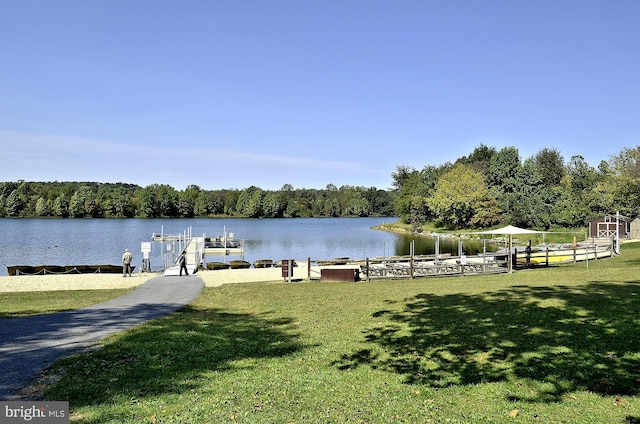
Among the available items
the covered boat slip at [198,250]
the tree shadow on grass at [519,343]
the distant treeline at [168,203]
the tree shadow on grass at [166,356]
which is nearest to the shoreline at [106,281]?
the covered boat slip at [198,250]

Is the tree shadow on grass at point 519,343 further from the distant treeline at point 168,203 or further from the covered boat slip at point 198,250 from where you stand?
the distant treeline at point 168,203

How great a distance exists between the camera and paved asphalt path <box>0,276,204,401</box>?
715cm

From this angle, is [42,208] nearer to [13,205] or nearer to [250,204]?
[13,205]

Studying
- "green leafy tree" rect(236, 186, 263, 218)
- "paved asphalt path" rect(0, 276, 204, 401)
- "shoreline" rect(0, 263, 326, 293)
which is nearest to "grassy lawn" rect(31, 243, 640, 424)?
"paved asphalt path" rect(0, 276, 204, 401)

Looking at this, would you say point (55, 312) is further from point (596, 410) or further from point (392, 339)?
point (596, 410)

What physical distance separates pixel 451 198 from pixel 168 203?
106245 millimetres

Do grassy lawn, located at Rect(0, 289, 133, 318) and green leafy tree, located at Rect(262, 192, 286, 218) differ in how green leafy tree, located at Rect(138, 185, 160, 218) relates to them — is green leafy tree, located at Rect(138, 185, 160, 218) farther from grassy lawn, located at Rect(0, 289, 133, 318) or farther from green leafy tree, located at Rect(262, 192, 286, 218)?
grassy lawn, located at Rect(0, 289, 133, 318)

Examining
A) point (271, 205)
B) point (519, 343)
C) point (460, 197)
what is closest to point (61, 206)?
point (271, 205)

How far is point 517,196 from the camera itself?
75375mm

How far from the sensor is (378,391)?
20.7 feet

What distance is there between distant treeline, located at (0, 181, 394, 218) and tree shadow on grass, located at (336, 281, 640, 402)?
486 feet

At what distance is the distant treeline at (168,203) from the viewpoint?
139 meters

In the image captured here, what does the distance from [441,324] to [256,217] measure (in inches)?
6327

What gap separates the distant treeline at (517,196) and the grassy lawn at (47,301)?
158 feet
